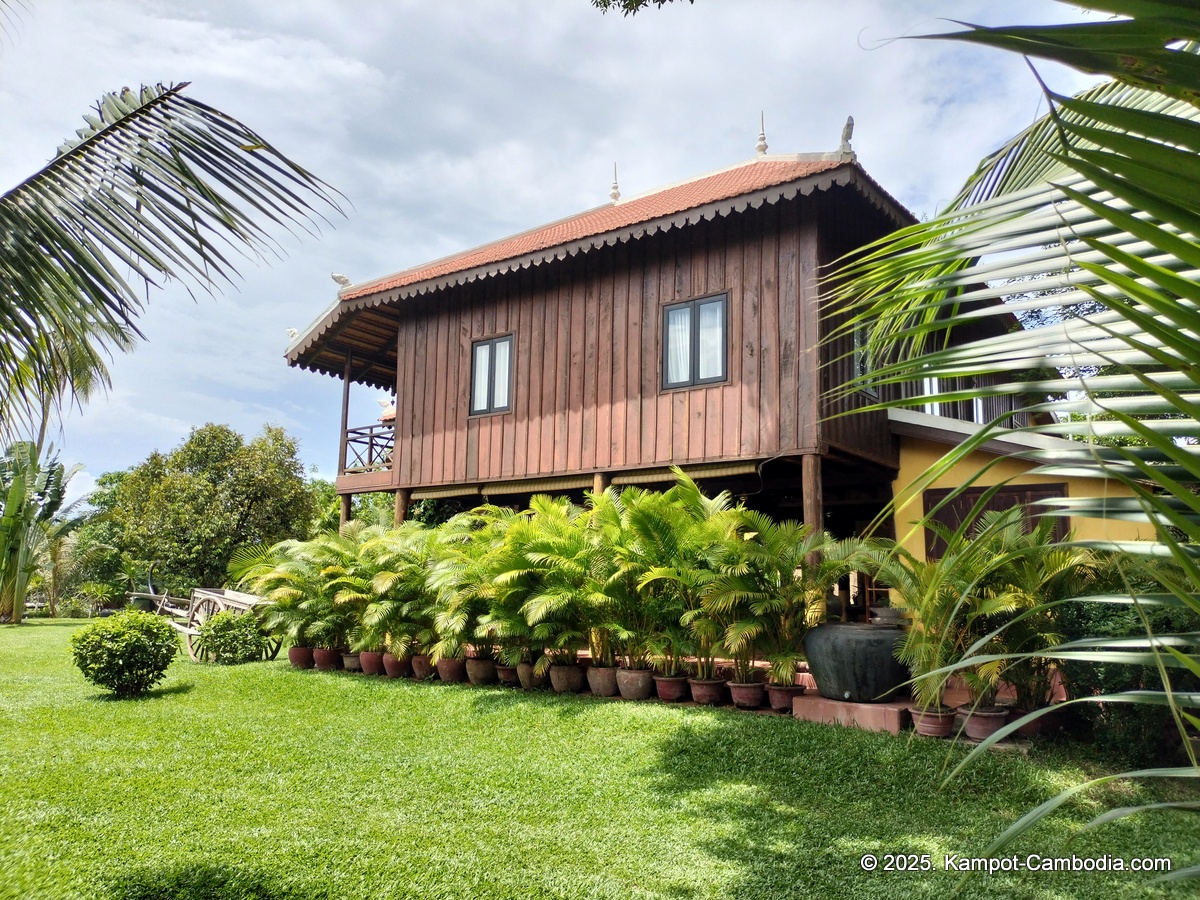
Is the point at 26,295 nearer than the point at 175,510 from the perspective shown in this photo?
Yes

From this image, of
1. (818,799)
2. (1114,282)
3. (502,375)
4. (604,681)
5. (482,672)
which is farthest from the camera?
(502,375)

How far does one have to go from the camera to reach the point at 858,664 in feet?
24.2

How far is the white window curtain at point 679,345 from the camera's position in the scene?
1134 centimetres

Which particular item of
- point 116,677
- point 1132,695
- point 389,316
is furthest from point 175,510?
point 1132,695

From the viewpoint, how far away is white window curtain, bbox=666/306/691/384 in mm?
11344

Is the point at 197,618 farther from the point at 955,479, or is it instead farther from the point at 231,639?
the point at 955,479

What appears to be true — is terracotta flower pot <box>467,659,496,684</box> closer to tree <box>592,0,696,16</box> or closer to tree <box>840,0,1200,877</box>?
Result: tree <box>592,0,696,16</box>

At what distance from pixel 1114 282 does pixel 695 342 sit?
34.8 feet

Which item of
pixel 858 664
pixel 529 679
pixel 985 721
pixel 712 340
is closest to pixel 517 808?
pixel 858 664

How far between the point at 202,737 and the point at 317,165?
6.48 m

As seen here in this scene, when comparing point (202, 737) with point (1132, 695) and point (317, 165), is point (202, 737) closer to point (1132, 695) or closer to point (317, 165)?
point (317, 165)

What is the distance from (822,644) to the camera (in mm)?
7621

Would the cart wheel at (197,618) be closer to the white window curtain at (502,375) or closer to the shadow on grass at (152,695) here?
the shadow on grass at (152,695)

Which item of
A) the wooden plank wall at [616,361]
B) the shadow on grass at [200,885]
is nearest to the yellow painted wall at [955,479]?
the wooden plank wall at [616,361]
